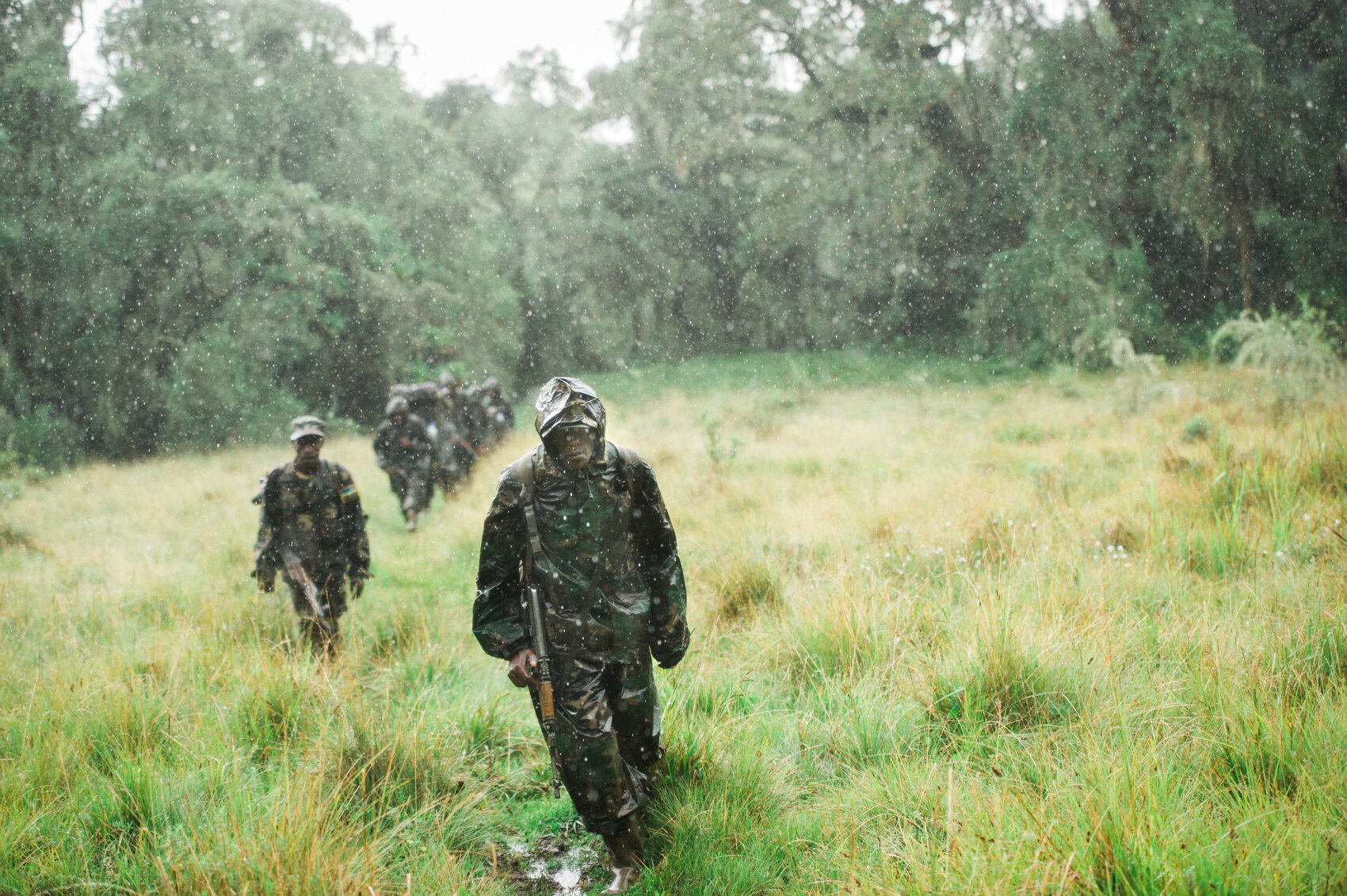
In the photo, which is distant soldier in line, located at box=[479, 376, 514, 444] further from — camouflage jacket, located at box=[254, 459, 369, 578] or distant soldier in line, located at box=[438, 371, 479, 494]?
camouflage jacket, located at box=[254, 459, 369, 578]

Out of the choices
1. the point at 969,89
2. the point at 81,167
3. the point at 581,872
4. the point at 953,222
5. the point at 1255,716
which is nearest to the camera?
the point at 1255,716

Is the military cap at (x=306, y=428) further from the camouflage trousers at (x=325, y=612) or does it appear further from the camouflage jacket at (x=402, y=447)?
the camouflage jacket at (x=402, y=447)

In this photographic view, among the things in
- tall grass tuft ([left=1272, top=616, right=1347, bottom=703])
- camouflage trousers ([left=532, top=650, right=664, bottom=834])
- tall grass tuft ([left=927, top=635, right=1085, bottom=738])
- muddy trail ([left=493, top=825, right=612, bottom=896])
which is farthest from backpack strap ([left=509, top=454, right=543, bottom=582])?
tall grass tuft ([left=1272, top=616, right=1347, bottom=703])

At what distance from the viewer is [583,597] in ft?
9.19

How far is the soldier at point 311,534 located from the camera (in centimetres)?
502

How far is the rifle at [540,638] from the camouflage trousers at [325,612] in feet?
8.22

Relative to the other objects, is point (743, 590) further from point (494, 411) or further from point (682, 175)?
point (682, 175)

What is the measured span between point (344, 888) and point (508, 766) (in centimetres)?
135

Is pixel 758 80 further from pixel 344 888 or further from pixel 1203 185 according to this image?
pixel 344 888

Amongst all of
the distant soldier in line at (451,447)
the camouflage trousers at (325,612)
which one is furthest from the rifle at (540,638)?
the distant soldier in line at (451,447)

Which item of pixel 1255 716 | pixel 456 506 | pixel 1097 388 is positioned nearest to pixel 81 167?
→ pixel 456 506

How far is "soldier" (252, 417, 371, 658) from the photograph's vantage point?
5016 mm

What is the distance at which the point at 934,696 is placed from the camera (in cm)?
351

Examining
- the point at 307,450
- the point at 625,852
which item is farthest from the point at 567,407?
the point at 307,450
